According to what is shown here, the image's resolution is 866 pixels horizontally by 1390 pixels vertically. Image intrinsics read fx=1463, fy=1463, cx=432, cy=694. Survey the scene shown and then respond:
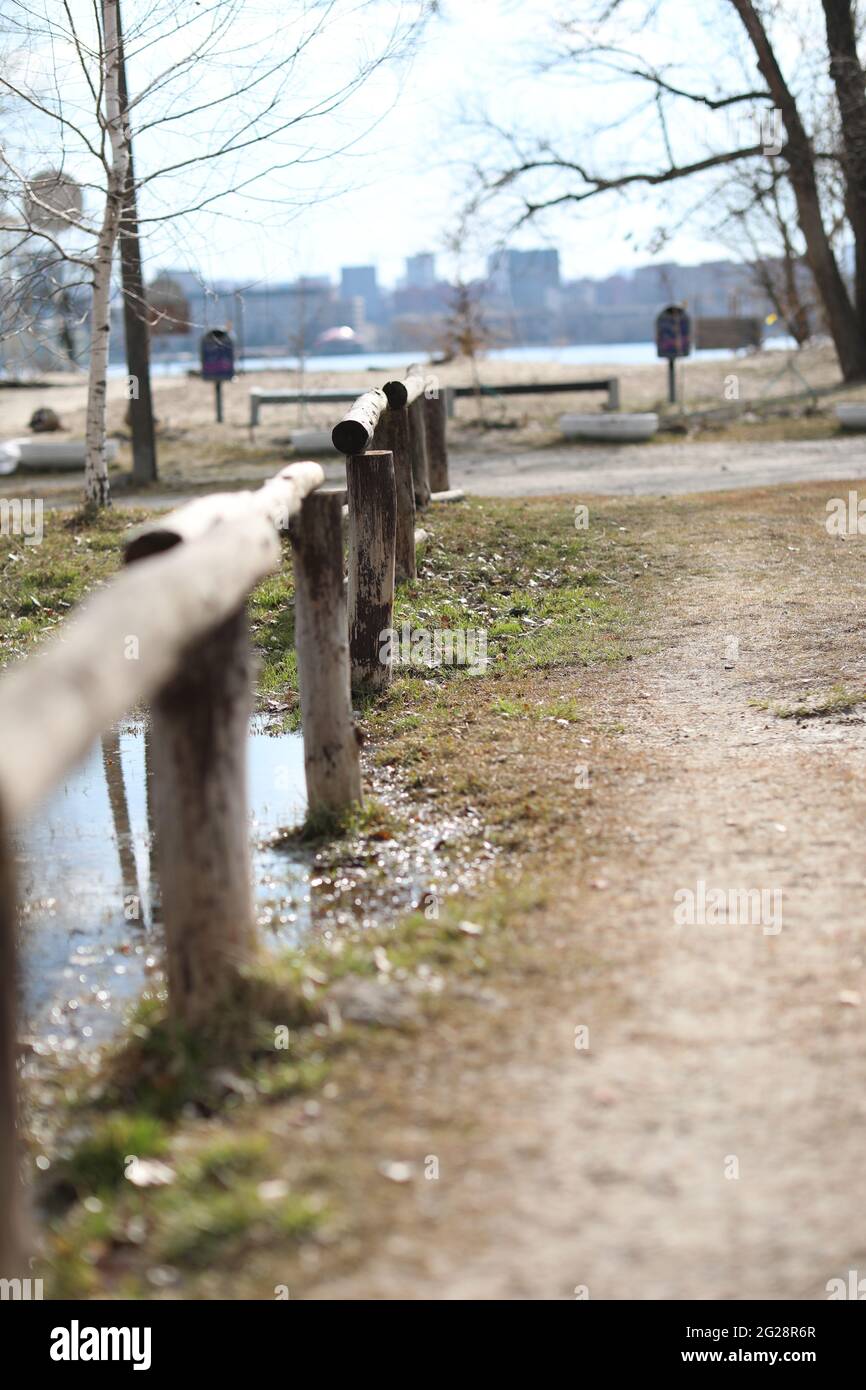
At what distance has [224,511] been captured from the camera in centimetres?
409

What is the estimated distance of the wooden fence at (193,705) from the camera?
2287 millimetres

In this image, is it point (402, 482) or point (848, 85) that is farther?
point (848, 85)

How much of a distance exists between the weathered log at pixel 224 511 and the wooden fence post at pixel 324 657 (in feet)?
0.37

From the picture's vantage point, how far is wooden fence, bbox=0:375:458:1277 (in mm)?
2287

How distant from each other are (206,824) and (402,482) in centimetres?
673

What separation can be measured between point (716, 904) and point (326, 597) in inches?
71.9

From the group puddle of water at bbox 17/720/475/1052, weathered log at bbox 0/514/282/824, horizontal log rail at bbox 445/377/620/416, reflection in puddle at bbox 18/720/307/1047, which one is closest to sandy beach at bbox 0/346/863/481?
horizontal log rail at bbox 445/377/620/416

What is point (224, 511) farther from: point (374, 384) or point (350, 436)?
point (374, 384)

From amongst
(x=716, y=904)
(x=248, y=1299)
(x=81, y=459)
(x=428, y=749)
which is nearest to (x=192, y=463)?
(x=81, y=459)

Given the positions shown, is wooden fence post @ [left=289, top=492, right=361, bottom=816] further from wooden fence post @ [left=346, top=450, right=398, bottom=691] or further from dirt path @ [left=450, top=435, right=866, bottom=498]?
dirt path @ [left=450, top=435, right=866, bottom=498]

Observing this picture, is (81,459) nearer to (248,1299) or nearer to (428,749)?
(428,749)

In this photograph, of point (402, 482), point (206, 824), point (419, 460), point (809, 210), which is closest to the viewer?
point (206, 824)

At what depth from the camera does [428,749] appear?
6.38 meters

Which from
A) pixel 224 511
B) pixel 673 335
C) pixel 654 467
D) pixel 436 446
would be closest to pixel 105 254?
pixel 436 446
